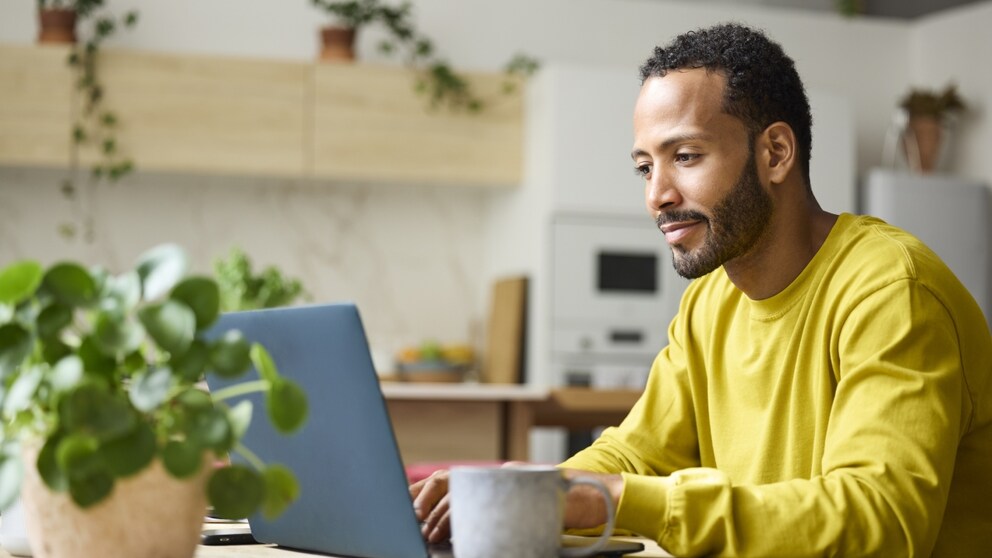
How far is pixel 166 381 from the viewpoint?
0.78 m

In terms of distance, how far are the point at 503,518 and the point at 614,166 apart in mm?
3852

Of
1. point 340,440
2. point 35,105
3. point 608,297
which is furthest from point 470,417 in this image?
point 340,440

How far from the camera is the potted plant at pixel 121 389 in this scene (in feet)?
2.57

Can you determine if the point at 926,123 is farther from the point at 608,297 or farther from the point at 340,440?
the point at 340,440

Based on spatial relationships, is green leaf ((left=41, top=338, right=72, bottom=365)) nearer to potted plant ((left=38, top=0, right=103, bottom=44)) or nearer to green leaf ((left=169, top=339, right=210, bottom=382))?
green leaf ((left=169, top=339, right=210, bottom=382))

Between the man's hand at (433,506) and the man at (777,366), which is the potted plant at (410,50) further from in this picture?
the man's hand at (433,506)

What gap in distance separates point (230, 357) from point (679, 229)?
89 centimetres

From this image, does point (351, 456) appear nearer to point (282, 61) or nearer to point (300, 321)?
point (300, 321)

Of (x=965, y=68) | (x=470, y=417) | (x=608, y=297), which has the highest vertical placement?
(x=965, y=68)

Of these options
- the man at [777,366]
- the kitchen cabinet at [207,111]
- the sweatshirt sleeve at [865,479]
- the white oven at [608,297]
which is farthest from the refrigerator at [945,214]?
the sweatshirt sleeve at [865,479]

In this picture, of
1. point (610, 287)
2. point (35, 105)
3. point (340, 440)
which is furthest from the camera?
point (610, 287)

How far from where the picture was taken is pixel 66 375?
782 mm

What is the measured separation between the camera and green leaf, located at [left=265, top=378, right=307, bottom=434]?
31.6 inches

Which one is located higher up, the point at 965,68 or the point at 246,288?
the point at 965,68
